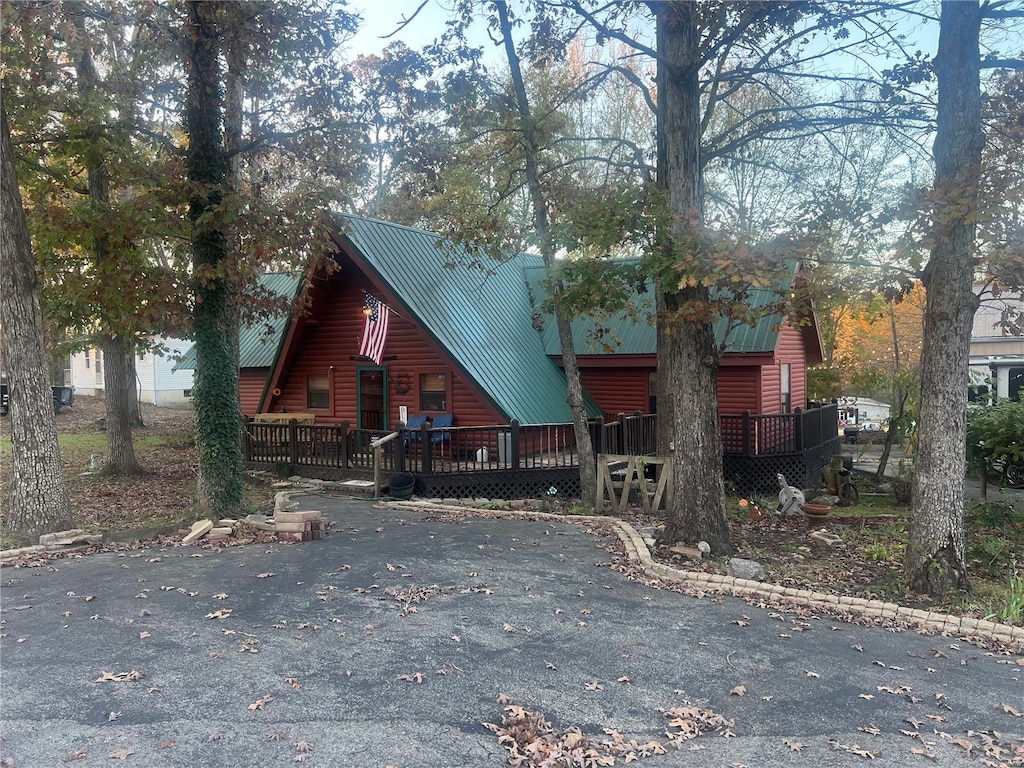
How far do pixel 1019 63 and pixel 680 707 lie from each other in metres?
7.62

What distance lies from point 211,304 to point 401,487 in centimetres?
486

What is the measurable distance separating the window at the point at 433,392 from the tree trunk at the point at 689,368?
8.78 m

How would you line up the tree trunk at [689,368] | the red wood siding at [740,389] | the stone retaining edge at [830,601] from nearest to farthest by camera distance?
the stone retaining edge at [830,601], the tree trunk at [689,368], the red wood siding at [740,389]

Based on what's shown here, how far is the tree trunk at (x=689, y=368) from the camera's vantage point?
351 inches

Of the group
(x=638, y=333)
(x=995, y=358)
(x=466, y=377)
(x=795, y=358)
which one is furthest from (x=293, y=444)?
(x=995, y=358)

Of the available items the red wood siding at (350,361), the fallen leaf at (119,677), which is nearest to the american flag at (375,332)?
the red wood siding at (350,361)

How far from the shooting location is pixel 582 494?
44.1 feet

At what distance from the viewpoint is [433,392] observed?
1731 cm

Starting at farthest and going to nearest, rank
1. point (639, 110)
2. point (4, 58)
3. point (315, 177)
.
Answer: point (639, 110)
point (315, 177)
point (4, 58)

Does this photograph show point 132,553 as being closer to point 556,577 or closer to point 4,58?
point 556,577

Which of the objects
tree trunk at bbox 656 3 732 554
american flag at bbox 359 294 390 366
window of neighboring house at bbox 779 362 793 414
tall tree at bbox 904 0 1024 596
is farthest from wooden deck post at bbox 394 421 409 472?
window of neighboring house at bbox 779 362 793 414

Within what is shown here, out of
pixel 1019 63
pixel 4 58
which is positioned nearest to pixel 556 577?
pixel 1019 63

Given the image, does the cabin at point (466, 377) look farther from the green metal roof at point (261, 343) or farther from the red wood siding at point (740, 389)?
the green metal roof at point (261, 343)

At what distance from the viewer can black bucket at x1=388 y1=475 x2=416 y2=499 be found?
1351 centimetres
